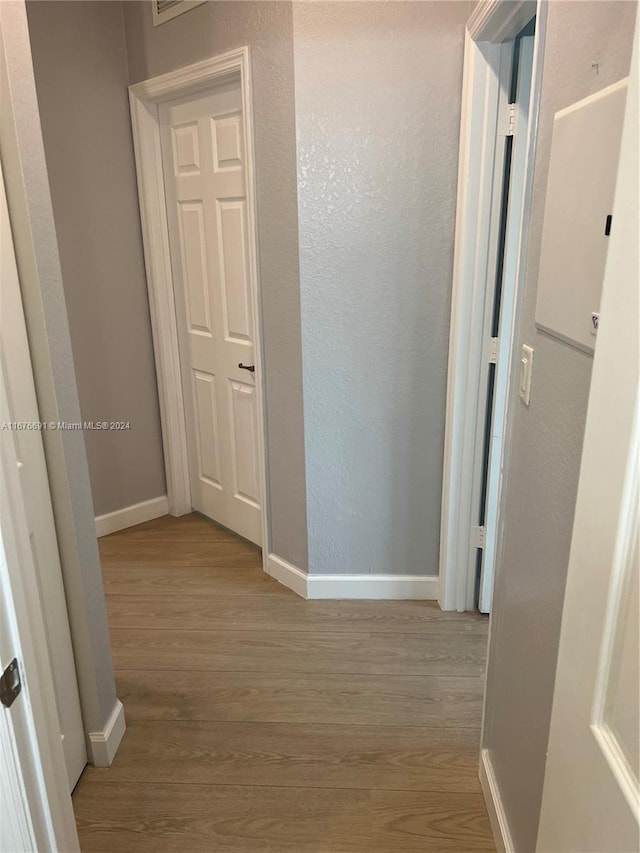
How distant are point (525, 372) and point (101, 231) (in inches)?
87.4

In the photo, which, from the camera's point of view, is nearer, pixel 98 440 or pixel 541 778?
pixel 541 778

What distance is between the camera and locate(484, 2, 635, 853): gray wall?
0.99 m

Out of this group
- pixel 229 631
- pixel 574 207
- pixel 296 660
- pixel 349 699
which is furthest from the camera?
pixel 229 631

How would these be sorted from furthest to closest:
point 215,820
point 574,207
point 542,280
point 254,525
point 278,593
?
1. point 254,525
2. point 278,593
3. point 215,820
4. point 542,280
5. point 574,207

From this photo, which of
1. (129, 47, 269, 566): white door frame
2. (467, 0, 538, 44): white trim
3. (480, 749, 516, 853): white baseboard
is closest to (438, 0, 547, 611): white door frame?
(467, 0, 538, 44): white trim

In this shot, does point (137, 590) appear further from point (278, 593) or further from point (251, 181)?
point (251, 181)

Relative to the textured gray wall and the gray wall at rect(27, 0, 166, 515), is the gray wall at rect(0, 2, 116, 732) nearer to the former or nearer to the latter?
the textured gray wall

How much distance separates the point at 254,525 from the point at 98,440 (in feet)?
2.81

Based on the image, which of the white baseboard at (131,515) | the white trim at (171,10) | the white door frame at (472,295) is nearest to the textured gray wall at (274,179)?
the white trim at (171,10)

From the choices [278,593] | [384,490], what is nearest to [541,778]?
[384,490]

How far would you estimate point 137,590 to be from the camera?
8.75 ft

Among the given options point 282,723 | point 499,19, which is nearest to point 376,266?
point 499,19

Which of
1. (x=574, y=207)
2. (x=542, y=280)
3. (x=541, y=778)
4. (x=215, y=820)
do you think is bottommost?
(x=215, y=820)

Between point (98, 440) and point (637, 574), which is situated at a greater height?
point (637, 574)
